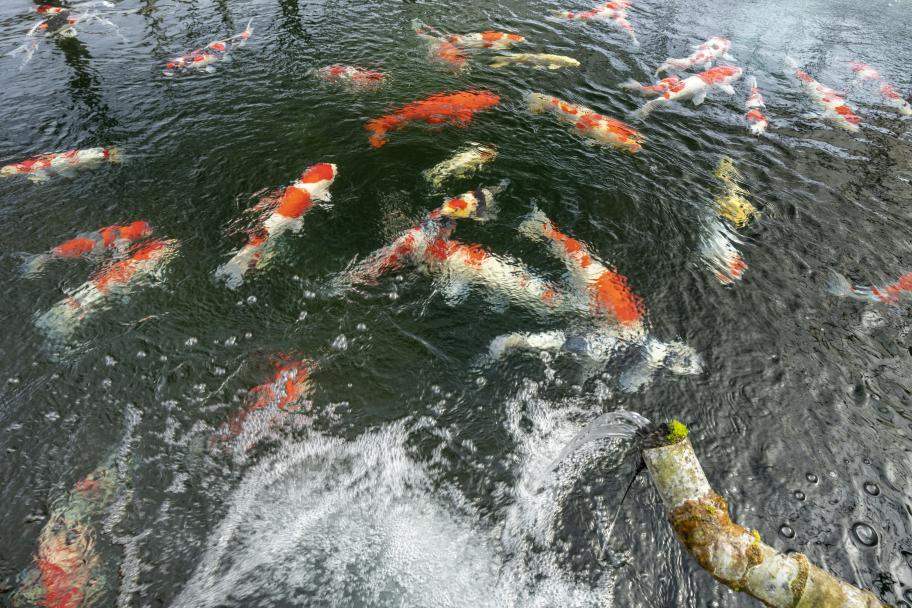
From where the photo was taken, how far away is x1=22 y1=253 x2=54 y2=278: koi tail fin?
5.52 meters

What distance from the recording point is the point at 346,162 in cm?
710

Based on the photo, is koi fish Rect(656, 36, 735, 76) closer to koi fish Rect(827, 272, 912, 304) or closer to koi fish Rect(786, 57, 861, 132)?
koi fish Rect(786, 57, 861, 132)

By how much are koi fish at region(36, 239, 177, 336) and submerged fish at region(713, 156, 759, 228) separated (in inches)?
275

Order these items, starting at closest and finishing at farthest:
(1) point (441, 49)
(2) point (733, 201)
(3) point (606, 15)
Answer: (2) point (733, 201)
(1) point (441, 49)
(3) point (606, 15)

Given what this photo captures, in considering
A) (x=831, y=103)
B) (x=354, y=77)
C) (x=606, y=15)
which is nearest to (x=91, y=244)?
(x=354, y=77)

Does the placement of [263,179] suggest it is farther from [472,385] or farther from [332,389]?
[472,385]

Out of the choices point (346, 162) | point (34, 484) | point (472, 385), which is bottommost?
point (34, 484)

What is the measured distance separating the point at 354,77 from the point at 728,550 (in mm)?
8821

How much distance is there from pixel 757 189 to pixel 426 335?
207 inches

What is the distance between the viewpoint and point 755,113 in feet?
27.1

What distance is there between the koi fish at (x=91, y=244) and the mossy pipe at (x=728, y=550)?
20.0ft

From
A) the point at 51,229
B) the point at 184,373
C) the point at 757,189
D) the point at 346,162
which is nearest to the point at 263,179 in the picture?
the point at 346,162

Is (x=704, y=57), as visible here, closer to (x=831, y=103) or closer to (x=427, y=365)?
(x=831, y=103)

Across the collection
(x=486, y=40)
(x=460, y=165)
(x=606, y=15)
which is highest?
(x=606, y=15)
